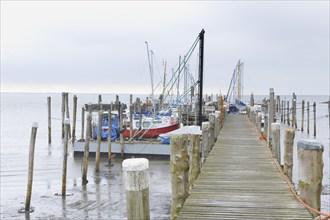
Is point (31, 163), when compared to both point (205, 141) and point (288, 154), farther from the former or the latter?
point (288, 154)

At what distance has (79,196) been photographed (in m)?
17.4

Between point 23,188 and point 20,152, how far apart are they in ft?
50.5

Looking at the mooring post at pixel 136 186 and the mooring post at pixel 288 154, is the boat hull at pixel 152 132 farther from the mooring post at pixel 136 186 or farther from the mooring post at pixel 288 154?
the mooring post at pixel 136 186

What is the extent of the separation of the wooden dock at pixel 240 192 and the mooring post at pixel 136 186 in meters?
2.92

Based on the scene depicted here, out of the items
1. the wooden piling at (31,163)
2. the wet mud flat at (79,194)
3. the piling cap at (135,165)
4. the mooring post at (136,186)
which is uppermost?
the piling cap at (135,165)

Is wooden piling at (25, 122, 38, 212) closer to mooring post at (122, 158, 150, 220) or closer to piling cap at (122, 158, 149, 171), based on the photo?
mooring post at (122, 158, 150, 220)

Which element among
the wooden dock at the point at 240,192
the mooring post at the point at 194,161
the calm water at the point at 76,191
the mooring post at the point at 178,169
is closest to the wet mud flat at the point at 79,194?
the calm water at the point at 76,191

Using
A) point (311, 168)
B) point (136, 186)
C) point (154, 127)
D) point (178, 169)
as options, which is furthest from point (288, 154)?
point (154, 127)

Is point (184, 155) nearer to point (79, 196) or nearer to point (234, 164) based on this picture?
point (234, 164)

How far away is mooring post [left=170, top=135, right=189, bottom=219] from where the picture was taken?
7891 millimetres

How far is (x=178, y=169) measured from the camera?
7.96 meters

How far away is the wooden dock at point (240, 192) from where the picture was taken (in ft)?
24.7

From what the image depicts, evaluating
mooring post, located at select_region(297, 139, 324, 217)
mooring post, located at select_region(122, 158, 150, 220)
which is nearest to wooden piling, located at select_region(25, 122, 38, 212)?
mooring post, located at select_region(297, 139, 324, 217)

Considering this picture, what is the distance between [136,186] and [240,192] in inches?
198
